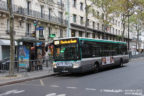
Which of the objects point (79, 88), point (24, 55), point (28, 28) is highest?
point (28, 28)

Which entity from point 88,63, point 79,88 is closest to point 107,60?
point 88,63

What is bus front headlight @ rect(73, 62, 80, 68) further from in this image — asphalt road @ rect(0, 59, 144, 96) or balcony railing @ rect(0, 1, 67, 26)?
balcony railing @ rect(0, 1, 67, 26)

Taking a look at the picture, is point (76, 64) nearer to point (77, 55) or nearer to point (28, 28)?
point (77, 55)

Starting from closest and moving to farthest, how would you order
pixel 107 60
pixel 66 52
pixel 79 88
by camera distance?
pixel 79 88 → pixel 66 52 → pixel 107 60

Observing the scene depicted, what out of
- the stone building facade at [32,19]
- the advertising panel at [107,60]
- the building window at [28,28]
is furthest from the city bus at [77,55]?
the building window at [28,28]

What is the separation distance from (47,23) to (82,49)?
1914cm

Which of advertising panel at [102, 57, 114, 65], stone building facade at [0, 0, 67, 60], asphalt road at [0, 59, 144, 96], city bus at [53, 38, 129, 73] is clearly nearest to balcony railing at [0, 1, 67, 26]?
stone building facade at [0, 0, 67, 60]

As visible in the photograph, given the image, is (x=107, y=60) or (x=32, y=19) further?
(x=32, y=19)

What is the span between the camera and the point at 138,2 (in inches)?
1251

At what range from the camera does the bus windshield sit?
510 inches

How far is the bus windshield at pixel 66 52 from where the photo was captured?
510 inches

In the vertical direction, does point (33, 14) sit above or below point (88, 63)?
above

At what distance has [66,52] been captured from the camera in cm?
1327

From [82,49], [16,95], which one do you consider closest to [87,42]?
[82,49]
